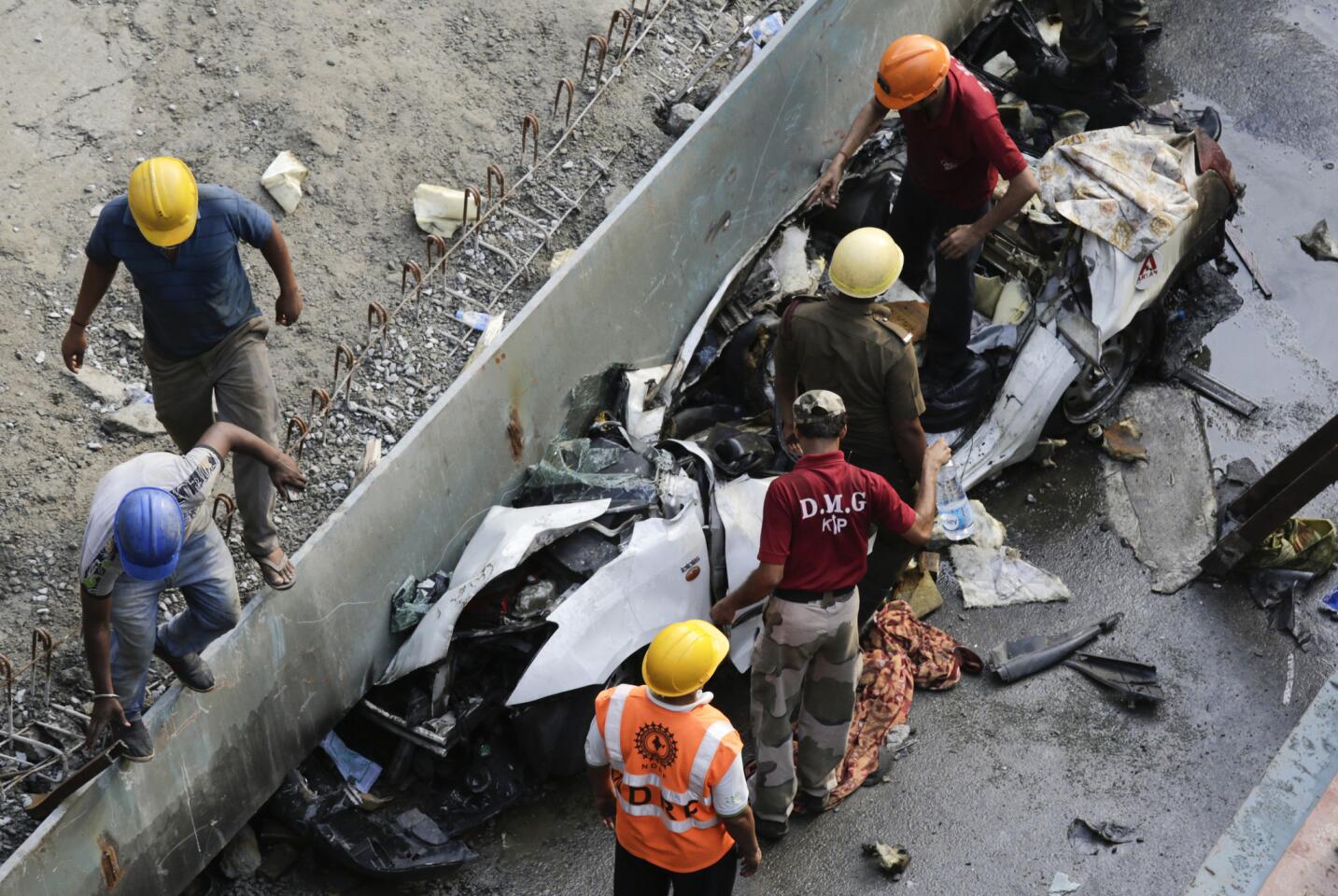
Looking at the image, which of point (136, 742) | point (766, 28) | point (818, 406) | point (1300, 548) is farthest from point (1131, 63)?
point (136, 742)

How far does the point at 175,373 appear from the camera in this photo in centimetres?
537

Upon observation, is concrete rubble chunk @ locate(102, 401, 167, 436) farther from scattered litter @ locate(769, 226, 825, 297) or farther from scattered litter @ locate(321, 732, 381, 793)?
scattered litter @ locate(769, 226, 825, 297)

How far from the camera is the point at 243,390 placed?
5352 mm

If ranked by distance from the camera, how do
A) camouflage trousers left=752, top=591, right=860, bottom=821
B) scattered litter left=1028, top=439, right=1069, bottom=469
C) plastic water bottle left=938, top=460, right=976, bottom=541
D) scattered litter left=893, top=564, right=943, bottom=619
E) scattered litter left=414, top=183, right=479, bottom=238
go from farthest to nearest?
scattered litter left=414, top=183, right=479, bottom=238 < scattered litter left=1028, top=439, right=1069, bottom=469 < plastic water bottle left=938, top=460, right=976, bottom=541 < scattered litter left=893, top=564, right=943, bottom=619 < camouflage trousers left=752, top=591, right=860, bottom=821

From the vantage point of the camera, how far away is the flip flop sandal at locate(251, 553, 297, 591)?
522 cm

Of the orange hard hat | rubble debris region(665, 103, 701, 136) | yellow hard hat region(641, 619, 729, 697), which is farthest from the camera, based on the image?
rubble debris region(665, 103, 701, 136)

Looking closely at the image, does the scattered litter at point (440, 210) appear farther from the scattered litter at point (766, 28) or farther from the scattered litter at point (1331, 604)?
the scattered litter at point (1331, 604)

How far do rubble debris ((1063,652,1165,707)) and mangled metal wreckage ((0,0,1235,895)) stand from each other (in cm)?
111

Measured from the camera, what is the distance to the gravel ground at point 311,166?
6344mm

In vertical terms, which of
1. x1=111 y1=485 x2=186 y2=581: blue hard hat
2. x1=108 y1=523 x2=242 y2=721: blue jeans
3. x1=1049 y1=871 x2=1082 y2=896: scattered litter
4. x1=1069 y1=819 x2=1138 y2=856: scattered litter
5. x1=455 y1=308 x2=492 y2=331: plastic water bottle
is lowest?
x1=1069 y1=819 x2=1138 y2=856: scattered litter

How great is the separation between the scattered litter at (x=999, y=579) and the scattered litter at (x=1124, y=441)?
93cm

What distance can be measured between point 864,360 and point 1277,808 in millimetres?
2211

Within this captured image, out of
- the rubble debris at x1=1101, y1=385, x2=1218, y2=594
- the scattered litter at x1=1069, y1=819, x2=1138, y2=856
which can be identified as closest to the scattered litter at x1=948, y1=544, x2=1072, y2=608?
the rubble debris at x1=1101, y1=385, x2=1218, y2=594

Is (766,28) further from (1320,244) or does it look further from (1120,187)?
(1320,244)
